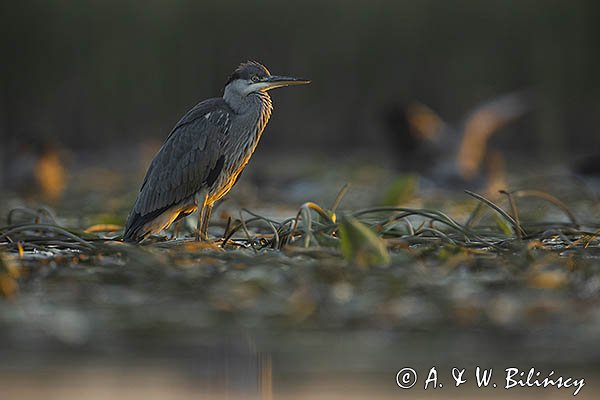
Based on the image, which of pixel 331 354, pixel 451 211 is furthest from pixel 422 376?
pixel 451 211

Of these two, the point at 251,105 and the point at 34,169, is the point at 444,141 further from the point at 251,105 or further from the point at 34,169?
the point at 251,105

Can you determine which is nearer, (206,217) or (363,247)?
(363,247)

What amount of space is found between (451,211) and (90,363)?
524 cm

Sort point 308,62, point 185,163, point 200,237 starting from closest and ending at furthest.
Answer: point 200,237
point 185,163
point 308,62

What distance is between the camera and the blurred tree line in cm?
1502


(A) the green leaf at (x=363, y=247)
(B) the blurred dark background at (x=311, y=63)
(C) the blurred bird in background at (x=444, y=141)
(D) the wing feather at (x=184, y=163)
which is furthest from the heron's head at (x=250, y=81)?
(B) the blurred dark background at (x=311, y=63)

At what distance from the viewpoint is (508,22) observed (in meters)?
15.4

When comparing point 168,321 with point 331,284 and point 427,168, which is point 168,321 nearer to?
point 331,284

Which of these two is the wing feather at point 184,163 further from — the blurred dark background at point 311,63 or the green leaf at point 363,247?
the blurred dark background at point 311,63

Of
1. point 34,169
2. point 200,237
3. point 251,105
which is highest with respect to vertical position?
point 34,169

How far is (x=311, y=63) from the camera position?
15664 millimetres

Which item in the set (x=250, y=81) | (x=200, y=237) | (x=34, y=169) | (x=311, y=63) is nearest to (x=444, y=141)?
(x=34, y=169)

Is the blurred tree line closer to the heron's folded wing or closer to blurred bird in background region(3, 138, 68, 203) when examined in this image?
blurred bird in background region(3, 138, 68, 203)

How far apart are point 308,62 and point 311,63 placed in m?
0.05
